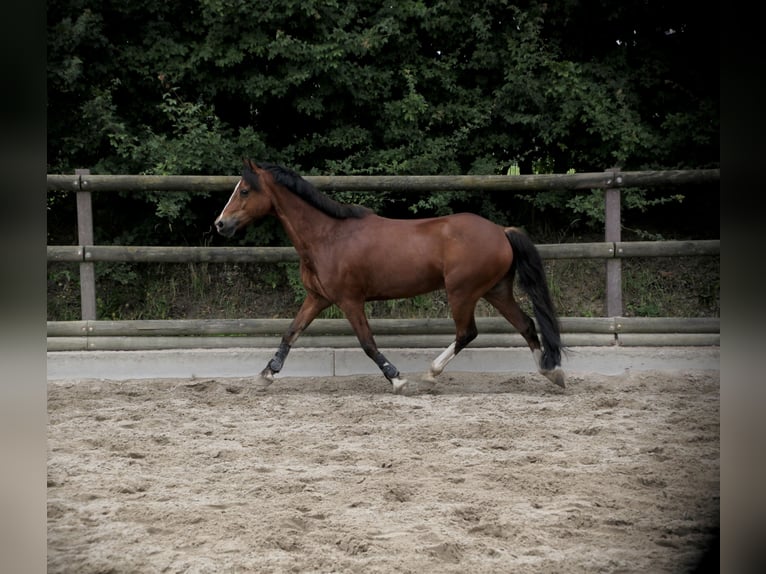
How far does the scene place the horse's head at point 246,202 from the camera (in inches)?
194

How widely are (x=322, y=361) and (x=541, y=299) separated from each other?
162cm

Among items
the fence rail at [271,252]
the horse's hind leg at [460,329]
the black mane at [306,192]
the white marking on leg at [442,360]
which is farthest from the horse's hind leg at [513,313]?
the black mane at [306,192]

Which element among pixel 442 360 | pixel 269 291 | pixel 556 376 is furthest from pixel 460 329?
pixel 269 291

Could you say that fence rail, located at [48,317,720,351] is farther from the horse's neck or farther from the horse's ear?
the horse's ear

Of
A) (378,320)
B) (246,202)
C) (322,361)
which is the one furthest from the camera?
(378,320)

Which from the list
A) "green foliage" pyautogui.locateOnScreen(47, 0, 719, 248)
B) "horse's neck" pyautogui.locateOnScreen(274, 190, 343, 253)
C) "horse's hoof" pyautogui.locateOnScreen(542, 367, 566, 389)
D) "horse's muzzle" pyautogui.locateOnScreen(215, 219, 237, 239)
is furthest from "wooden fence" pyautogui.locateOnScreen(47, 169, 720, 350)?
"green foliage" pyautogui.locateOnScreen(47, 0, 719, 248)

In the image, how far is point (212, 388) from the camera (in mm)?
4953

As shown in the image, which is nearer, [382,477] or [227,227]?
[382,477]

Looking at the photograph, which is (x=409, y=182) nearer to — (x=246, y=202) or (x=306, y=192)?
(x=306, y=192)

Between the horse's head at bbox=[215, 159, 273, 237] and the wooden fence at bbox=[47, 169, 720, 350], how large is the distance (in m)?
0.44

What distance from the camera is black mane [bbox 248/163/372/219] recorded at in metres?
5.00

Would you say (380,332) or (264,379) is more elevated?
(380,332)

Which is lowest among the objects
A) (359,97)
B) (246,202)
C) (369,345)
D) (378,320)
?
(369,345)

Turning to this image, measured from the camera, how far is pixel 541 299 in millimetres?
4750
